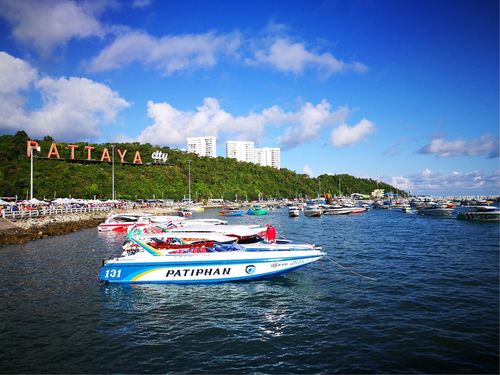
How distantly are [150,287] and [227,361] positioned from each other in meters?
9.63

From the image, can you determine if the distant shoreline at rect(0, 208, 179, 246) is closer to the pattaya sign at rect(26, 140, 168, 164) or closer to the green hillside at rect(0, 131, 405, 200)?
the green hillside at rect(0, 131, 405, 200)

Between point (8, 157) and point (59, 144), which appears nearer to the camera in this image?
point (8, 157)

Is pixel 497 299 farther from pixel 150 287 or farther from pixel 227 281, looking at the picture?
pixel 150 287

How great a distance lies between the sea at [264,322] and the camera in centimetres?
1076

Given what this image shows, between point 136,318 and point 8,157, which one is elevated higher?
point 8,157

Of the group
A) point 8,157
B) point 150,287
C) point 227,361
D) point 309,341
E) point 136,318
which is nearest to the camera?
point 227,361

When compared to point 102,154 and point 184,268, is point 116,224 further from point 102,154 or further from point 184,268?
point 102,154

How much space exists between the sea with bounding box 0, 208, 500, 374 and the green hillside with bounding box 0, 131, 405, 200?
8093cm

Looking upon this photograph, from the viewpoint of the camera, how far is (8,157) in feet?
338

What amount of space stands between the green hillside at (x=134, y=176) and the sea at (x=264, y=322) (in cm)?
8093

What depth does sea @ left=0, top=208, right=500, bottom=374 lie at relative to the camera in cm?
1076

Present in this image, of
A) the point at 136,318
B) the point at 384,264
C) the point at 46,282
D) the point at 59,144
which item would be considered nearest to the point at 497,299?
the point at 384,264

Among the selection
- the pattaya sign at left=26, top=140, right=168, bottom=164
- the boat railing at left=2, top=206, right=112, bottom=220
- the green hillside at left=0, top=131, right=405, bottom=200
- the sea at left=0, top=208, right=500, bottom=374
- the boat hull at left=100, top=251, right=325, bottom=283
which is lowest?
the sea at left=0, top=208, right=500, bottom=374

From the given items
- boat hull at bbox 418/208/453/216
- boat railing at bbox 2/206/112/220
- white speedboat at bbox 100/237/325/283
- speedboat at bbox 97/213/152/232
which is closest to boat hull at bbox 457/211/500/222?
boat hull at bbox 418/208/453/216
